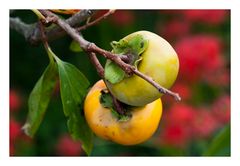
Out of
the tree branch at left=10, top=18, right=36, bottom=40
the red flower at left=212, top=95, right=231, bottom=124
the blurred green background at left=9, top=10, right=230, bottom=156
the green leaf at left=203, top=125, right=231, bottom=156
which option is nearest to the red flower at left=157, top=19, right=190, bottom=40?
the blurred green background at left=9, top=10, right=230, bottom=156

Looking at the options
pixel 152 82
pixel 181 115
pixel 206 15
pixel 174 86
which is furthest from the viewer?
pixel 206 15

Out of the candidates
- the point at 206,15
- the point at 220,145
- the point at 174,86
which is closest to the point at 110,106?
the point at 220,145

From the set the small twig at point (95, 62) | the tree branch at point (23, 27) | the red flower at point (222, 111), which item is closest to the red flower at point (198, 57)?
the red flower at point (222, 111)

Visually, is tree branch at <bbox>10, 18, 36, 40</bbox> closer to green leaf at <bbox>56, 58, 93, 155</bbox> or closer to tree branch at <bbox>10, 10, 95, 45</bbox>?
tree branch at <bbox>10, 10, 95, 45</bbox>

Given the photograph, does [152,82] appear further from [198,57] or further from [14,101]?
[14,101]
